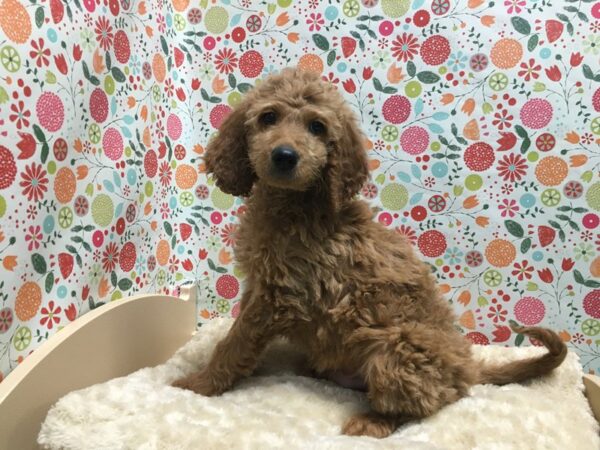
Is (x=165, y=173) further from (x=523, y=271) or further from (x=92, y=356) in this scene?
(x=523, y=271)

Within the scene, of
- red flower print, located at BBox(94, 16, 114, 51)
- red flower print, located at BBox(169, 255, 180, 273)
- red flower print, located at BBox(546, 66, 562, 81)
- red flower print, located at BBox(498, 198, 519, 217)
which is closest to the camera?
red flower print, located at BBox(94, 16, 114, 51)

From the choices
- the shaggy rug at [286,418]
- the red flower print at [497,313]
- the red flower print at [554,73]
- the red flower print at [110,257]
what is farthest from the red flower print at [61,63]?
the red flower print at [497,313]

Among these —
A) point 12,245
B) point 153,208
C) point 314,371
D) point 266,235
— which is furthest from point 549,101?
point 12,245

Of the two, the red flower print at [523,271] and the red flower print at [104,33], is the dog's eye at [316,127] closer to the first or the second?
the red flower print at [104,33]

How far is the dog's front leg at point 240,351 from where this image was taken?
152cm

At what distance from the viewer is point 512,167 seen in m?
2.00

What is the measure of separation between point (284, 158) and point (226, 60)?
1057 mm

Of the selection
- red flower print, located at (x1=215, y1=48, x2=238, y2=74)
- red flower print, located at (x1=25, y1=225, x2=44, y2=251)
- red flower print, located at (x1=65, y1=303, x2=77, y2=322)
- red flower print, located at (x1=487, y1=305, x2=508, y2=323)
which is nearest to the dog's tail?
red flower print, located at (x1=487, y1=305, x2=508, y2=323)

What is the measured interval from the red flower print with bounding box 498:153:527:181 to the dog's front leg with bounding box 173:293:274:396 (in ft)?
3.99

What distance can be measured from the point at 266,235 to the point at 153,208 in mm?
739

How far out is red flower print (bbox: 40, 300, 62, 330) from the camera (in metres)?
1.43

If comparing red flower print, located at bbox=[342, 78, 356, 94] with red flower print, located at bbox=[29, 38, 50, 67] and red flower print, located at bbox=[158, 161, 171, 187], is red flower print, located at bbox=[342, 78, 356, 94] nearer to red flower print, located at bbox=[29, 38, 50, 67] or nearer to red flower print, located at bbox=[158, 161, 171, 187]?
red flower print, located at bbox=[158, 161, 171, 187]

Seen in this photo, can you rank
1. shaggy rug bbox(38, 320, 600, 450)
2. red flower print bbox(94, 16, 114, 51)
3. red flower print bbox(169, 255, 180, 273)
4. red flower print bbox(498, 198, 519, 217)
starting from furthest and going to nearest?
red flower print bbox(169, 255, 180, 273), red flower print bbox(498, 198, 519, 217), red flower print bbox(94, 16, 114, 51), shaggy rug bbox(38, 320, 600, 450)

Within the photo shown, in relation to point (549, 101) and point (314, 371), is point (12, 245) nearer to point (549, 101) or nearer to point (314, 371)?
point (314, 371)
